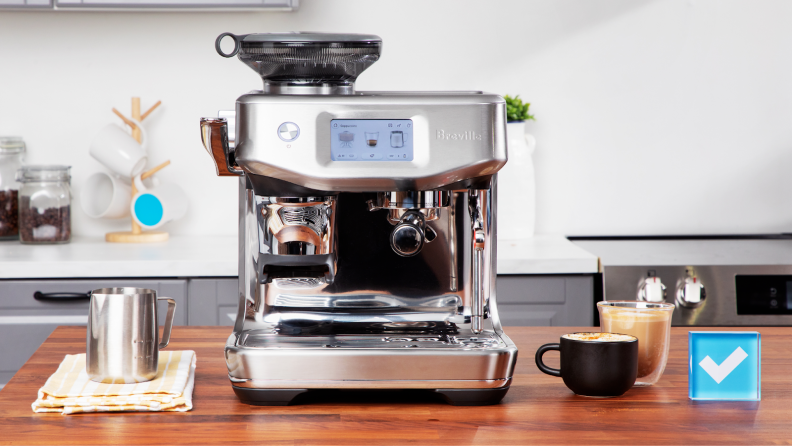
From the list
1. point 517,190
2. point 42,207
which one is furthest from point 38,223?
point 517,190

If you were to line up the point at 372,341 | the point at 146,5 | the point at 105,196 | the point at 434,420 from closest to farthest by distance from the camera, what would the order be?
the point at 434,420 < the point at 372,341 < the point at 146,5 < the point at 105,196

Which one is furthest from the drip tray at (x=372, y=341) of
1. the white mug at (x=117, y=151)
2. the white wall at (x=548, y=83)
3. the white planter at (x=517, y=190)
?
the white wall at (x=548, y=83)

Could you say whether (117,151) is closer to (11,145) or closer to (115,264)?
(11,145)

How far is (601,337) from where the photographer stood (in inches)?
37.6

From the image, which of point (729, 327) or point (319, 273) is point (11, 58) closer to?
point (319, 273)

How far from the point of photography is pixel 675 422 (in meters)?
0.85

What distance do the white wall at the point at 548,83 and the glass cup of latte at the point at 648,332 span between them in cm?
152

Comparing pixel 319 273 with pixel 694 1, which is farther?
pixel 694 1

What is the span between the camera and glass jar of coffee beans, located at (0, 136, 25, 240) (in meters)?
2.27

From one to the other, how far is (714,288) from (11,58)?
2.14 metres

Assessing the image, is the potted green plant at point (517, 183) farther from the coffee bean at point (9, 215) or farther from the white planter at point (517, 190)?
the coffee bean at point (9, 215)

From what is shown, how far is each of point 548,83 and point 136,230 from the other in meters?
1.35

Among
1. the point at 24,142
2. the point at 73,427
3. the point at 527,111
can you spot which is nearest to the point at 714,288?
the point at 527,111

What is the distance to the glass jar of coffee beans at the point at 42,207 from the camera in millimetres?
2199
